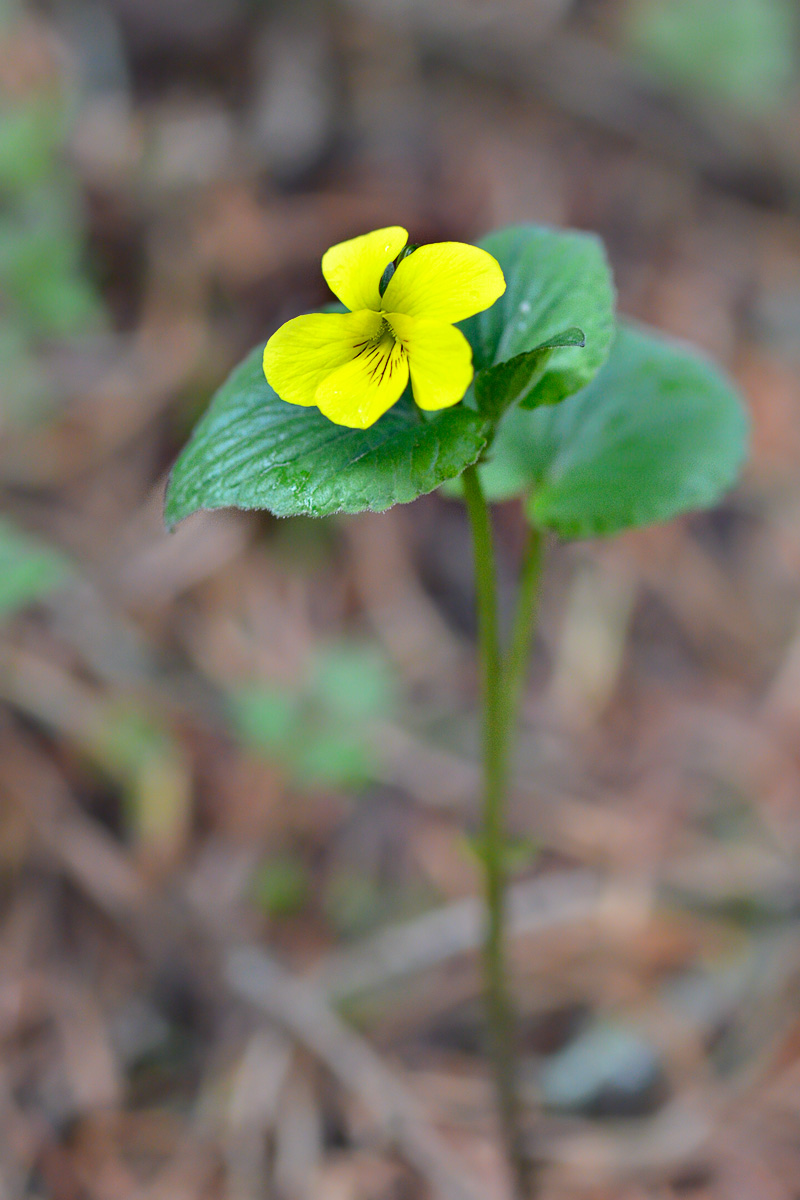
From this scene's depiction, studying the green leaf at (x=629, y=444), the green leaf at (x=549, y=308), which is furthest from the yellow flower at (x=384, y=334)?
the green leaf at (x=629, y=444)

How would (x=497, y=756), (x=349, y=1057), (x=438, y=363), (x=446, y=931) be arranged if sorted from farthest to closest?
(x=446, y=931) → (x=349, y=1057) → (x=497, y=756) → (x=438, y=363)

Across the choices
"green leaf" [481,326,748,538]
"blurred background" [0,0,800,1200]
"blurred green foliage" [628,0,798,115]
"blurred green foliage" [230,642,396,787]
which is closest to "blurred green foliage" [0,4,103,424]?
"blurred background" [0,0,800,1200]

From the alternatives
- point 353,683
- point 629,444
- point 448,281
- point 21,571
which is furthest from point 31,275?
point 448,281

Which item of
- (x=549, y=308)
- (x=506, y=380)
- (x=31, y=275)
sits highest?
(x=31, y=275)

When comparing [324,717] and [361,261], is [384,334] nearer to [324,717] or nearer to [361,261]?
[361,261]

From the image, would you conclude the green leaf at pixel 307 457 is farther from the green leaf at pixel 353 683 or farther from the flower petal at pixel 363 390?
the green leaf at pixel 353 683

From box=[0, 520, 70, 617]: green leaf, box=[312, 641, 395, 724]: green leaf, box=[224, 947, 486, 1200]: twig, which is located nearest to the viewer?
box=[0, 520, 70, 617]: green leaf

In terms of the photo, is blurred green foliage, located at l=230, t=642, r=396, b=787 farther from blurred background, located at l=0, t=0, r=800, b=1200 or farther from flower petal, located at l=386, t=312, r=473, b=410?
flower petal, located at l=386, t=312, r=473, b=410

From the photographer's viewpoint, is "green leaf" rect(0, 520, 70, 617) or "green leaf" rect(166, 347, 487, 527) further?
"green leaf" rect(0, 520, 70, 617)
